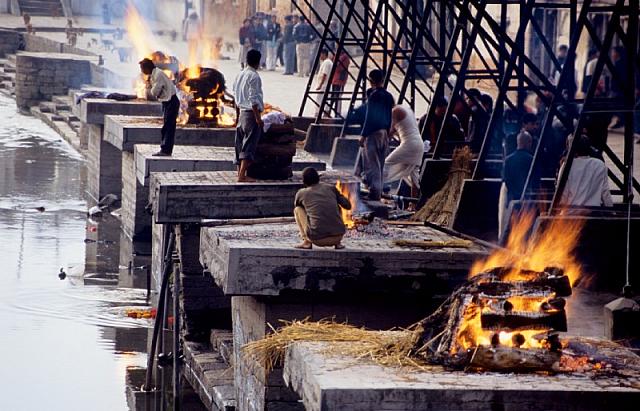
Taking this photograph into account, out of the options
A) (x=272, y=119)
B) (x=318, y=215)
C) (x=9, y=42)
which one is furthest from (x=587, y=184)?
(x=9, y=42)

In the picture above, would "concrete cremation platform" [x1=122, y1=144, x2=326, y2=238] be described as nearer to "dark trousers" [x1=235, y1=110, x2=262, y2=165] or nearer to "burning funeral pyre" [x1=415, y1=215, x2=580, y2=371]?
"dark trousers" [x1=235, y1=110, x2=262, y2=165]

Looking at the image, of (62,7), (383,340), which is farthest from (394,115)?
(62,7)

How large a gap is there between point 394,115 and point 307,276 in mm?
7953

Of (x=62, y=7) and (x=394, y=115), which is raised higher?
(x=62, y=7)

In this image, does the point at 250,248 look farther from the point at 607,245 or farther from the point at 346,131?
the point at 346,131

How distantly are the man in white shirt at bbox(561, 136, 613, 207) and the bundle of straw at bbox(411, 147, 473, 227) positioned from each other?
85.3 inches

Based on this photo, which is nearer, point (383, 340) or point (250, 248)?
point (383, 340)

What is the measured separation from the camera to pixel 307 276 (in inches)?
452

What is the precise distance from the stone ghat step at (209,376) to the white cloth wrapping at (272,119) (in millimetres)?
2133

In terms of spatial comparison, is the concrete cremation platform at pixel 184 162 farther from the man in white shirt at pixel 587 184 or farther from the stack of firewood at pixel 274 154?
the man in white shirt at pixel 587 184

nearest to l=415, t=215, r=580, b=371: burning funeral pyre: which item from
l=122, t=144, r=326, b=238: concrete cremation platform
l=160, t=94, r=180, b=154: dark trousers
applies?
l=122, t=144, r=326, b=238: concrete cremation platform

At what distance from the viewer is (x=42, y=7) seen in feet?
217

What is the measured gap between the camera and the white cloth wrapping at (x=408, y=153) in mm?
19188

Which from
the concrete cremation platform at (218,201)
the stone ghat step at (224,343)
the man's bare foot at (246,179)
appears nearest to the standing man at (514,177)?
the concrete cremation platform at (218,201)
